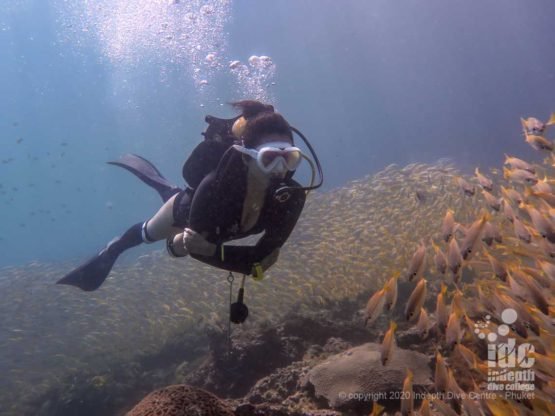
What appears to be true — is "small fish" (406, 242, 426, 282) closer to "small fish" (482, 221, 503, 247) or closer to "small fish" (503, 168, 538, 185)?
"small fish" (482, 221, 503, 247)

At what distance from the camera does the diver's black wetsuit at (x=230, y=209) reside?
395cm

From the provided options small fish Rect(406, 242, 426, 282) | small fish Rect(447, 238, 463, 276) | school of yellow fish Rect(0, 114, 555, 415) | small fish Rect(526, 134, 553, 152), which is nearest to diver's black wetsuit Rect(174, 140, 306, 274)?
small fish Rect(406, 242, 426, 282)

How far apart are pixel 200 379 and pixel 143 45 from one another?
192 ft

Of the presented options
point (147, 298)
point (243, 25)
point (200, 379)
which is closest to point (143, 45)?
point (243, 25)

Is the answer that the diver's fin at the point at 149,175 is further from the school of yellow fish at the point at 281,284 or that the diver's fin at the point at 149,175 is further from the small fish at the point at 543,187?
the small fish at the point at 543,187

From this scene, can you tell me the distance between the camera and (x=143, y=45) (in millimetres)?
56625

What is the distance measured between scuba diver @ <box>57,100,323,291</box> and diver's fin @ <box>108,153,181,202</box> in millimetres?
2563

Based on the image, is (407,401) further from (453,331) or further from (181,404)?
(181,404)

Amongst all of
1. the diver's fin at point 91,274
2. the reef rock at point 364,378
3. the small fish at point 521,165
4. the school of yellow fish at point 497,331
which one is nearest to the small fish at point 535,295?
the school of yellow fish at point 497,331

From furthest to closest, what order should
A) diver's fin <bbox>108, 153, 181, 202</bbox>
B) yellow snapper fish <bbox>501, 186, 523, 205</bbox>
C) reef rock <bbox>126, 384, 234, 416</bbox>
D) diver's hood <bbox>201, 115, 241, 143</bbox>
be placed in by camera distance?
diver's fin <bbox>108, 153, 181, 202</bbox>, yellow snapper fish <bbox>501, 186, 523, 205</bbox>, diver's hood <bbox>201, 115, 241, 143</bbox>, reef rock <bbox>126, 384, 234, 416</bbox>

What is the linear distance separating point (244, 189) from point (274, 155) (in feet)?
1.52

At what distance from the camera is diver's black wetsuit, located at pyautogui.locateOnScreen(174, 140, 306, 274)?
13.0 feet

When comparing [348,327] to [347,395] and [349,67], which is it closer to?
[347,395]

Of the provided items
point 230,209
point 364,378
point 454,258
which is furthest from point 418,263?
point 230,209
